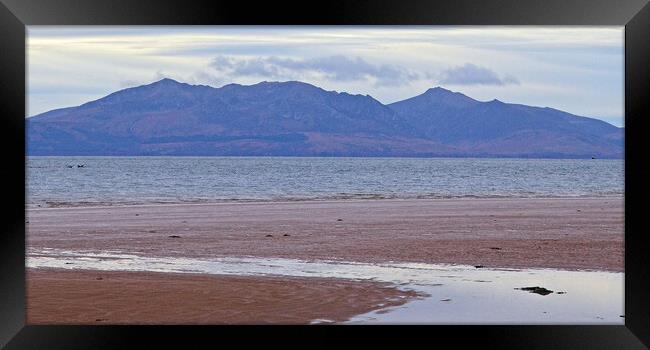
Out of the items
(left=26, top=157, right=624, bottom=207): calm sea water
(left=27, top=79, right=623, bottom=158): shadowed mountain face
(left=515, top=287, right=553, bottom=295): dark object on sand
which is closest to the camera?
(left=515, top=287, right=553, bottom=295): dark object on sand

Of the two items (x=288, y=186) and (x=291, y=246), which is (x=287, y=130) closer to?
(x=288, y=186)

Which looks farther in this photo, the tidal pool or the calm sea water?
the calm sea water

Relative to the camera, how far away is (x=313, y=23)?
675cm

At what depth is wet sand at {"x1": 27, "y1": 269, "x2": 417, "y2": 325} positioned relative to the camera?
8.04 metres

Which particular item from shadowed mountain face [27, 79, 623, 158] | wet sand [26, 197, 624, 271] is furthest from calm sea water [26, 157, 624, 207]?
shadowed mountain face [27, 79, 623, 158]

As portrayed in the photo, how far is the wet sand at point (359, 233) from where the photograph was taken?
1314 cm

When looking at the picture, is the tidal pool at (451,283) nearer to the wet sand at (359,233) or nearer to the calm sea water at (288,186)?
the wet sand at (359,233)

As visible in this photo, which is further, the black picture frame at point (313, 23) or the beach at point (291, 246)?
the beach at point (291, 246)

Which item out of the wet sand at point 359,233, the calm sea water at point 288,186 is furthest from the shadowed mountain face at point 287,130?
the wet sand at point 359,233

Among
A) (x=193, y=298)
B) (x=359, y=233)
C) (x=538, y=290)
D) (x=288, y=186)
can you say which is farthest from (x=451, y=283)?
(x=288, y=186)

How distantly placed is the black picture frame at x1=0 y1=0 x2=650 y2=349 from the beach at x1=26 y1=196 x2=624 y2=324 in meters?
0.93

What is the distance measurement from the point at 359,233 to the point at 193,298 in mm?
8130

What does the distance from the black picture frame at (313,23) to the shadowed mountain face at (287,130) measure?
15033 cm

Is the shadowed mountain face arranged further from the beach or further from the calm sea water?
the beach
